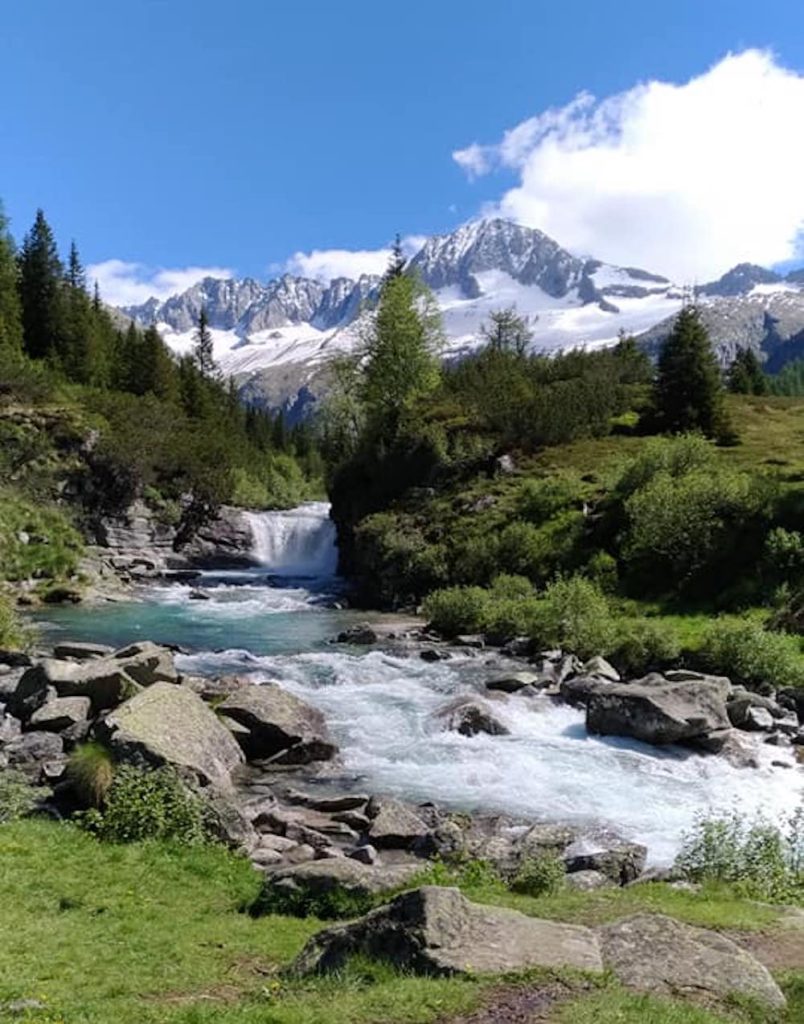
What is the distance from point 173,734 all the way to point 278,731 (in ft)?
13.0

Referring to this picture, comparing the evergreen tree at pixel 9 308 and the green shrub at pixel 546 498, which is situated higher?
the evergreen tree at pixel 9 308

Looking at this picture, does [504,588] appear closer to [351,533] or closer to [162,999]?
[351,533]

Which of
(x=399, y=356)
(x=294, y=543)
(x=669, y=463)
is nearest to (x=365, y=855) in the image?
(x=669, y=463)

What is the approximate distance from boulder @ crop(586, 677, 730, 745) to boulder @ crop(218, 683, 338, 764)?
723cm

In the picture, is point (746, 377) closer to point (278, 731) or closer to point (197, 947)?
point (278, 731)

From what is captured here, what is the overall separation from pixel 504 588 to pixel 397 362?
106 ft

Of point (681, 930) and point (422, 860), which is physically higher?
point (681, 930)

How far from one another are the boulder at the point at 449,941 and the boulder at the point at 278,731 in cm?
1150

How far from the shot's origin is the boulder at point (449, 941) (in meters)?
8.20

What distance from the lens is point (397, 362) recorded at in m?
68.6

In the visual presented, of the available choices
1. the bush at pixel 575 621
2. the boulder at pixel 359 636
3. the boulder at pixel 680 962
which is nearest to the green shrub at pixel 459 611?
the bush at pixel 575 621

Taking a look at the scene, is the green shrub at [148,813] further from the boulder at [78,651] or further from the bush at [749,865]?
the boulder at [78,651]

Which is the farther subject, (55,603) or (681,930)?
(55,603)

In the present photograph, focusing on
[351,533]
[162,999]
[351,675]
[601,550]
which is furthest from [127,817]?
[351,533]
